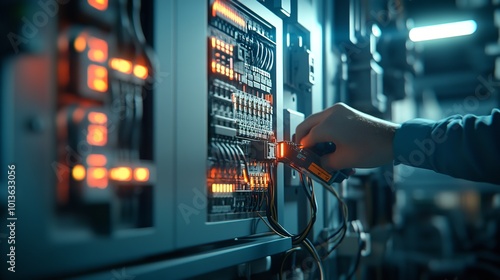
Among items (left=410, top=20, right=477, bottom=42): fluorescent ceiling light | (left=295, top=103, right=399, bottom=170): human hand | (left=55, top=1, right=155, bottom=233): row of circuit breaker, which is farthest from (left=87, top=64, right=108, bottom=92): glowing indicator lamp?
(left=410, top=20, right=477, bottom=42): fluorescent ceiling light

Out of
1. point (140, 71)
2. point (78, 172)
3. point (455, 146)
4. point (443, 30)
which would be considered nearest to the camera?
point (78, 172)

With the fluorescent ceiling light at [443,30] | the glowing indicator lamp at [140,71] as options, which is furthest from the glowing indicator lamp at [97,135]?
the fluorescent ceiling light at [443,30]

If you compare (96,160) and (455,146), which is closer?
(96,160)

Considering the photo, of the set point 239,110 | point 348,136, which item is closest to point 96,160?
point 239,110

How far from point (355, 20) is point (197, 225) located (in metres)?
1.15

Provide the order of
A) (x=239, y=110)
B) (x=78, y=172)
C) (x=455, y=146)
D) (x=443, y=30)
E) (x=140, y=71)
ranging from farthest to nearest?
(x=443, y=30) → (x=455, y=146) → (x=239, y=110) → (x=140, y=71) → (x=78, y=172)

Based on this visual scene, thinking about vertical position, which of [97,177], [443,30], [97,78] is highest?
[443,30]

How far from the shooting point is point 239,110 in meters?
0.95

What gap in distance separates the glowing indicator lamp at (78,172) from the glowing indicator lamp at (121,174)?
0.05 m

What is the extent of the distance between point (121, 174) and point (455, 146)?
31.3 inches

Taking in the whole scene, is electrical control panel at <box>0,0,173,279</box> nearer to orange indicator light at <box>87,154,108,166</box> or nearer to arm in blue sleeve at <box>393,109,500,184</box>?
orange indicator light at <box>87,154,108,166</box>

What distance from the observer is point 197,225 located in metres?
0.78

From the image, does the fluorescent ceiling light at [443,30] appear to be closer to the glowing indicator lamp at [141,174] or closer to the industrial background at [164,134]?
the industrial background at [164,134]

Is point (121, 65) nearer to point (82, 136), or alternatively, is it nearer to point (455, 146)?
point (82, 136)
